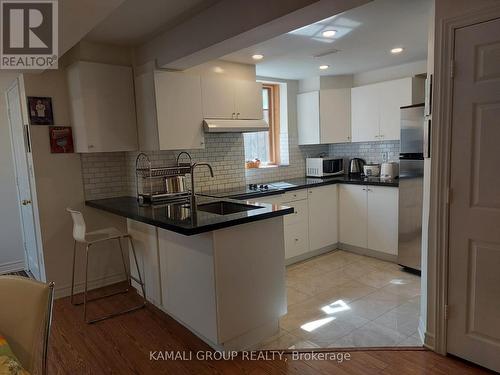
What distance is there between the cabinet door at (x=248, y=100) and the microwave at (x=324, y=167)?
1308mm

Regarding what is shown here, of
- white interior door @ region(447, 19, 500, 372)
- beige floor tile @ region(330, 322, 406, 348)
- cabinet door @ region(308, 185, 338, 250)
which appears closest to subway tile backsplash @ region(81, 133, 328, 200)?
cabinet door @ region(308, 185, 338, 250)

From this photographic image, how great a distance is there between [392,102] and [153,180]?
290cm

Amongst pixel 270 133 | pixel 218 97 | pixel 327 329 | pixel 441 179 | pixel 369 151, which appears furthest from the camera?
pixel 270 133

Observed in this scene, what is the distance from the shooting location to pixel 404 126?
141 inches

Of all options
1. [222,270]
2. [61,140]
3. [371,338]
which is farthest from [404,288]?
[61,140]

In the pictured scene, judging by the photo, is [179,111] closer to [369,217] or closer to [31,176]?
[31,176]

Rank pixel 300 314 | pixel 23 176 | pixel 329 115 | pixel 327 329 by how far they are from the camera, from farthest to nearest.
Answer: pixel 329 115 < pixel 23 176 < pixel 300 314 < pixel 327 329

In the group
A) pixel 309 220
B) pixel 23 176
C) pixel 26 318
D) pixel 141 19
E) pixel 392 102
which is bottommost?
pixel 309 220

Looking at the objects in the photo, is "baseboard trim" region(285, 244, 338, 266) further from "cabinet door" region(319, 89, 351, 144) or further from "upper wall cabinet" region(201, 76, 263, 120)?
"upper wall cabinet" region(201, 76, 263, 120)

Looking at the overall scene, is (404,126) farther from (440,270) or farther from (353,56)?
(440,270)

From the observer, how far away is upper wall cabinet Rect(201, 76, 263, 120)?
344 cm

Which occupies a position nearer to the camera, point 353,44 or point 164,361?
point 164,361

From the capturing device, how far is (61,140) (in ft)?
10.9

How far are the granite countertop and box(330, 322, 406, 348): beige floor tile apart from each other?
3.27 feet
